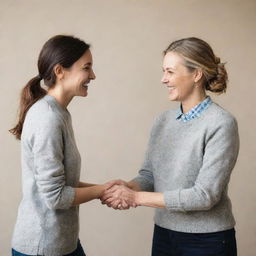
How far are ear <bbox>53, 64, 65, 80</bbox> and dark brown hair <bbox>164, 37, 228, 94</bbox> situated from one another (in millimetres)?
499

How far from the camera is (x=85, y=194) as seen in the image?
5.98 ft

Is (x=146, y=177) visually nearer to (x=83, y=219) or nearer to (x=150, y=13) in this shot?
(x=83, y=219)

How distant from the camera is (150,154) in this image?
2.16m

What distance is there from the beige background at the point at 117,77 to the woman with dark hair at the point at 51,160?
1.25 metres

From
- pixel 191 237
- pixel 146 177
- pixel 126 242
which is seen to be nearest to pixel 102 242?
pixel 126 242

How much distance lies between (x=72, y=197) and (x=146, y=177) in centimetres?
57

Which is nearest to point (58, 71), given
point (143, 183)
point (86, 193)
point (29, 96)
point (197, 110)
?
point (29, 96)

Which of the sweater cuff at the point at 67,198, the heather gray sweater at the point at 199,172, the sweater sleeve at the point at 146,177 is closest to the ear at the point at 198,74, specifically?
the heather gray sweater at the point at 199,172

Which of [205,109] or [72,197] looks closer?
[72,197]

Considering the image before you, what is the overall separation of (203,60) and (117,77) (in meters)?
1.29

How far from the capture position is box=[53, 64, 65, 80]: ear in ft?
6.01

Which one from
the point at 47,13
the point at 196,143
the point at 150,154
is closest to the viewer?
the point at 196,143

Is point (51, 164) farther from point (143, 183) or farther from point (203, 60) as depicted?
point (203, 60)

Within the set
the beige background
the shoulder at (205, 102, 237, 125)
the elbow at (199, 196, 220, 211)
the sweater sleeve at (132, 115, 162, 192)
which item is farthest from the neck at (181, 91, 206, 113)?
the beige background
